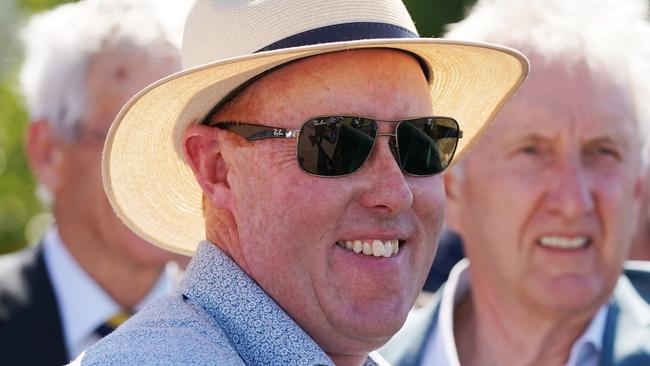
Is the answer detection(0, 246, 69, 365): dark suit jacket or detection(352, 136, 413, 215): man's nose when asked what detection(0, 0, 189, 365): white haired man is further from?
detection(352, 136, 413, 215): man's nose

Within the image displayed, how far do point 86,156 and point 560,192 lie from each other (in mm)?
2340

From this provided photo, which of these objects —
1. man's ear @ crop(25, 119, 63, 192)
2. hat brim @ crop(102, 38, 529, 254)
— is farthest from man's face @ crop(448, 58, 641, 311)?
man's ear @ crop(25, 119, 63, 192)

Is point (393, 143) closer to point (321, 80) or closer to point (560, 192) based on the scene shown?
point (321, 80)

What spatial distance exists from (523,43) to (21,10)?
9.59 m

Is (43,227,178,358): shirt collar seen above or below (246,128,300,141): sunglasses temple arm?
below

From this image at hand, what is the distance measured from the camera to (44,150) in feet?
18.4

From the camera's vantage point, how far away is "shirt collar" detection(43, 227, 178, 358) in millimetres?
5148

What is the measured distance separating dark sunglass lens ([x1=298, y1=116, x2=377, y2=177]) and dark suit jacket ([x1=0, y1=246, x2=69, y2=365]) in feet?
8.03

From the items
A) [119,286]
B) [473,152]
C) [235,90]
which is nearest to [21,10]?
[119,286]

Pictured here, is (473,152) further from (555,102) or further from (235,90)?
(235,90)

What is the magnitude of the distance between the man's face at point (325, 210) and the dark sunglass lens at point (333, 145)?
0.02 m

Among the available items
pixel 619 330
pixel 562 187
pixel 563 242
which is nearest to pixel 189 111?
pixel 562 187

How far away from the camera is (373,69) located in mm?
2887

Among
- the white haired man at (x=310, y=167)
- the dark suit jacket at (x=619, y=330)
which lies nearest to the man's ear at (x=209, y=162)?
the white haired man at (x=310, y=167)
